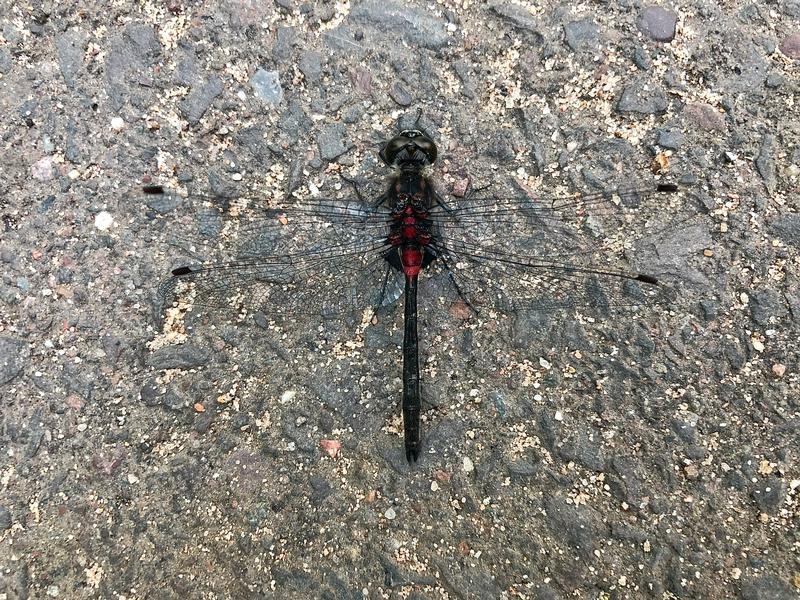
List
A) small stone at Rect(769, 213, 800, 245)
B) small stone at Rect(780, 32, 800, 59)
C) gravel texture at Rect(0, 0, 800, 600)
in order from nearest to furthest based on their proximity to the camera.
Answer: gravel texture at Rect(0, 0, 800, 600) → small stone at Rect(769, 213, 800, 245) → small stone at Rect(780, 32, 800, 59)

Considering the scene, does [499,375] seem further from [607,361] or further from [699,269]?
[699,269]

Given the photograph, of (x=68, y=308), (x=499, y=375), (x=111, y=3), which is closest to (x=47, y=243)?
(x=68, y=308)


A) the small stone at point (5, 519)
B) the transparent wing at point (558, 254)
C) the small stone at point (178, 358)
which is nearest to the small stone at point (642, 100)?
the transparent wing at point (558, 254)

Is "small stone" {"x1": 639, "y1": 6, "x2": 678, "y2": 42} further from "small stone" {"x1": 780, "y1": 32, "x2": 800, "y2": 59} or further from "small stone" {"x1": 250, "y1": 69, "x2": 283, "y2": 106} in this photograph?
"small stone" {"x1": 250, "y1": 69, "x2": 283, "y2": 106}

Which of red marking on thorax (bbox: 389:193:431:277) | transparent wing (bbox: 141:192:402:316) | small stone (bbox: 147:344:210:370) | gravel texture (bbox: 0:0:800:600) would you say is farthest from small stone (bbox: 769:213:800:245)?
small stone (bbox: 147:344:210:370)

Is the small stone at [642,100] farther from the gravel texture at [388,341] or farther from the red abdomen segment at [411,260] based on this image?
the red abdomen segment at [411,260]

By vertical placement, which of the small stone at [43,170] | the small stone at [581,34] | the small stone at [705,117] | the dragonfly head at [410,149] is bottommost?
the small stone at [43,170]
